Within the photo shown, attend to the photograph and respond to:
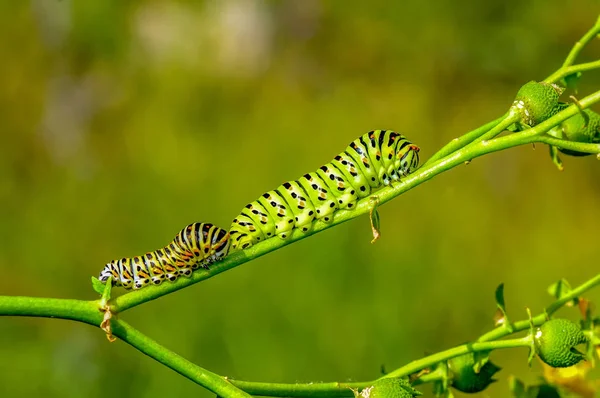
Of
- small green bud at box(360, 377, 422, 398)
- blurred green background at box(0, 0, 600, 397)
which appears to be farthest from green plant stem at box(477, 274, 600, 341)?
blurred green background at box(0, 0, 600, 397)

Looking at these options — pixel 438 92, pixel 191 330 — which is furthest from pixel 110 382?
pixel 438 92

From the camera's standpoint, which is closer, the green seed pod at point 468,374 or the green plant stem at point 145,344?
the green plant stem at point 145,344

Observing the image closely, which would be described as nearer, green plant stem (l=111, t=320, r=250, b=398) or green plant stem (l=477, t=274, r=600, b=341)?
green plant stem (l=111, t=320, r=250, b=398)

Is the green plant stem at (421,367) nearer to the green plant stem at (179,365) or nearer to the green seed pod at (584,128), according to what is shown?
the green plant stem at (179,365)

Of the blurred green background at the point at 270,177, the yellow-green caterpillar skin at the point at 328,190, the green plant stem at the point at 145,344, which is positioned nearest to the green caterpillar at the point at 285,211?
the yellow-green caterpillar skin at the point at 328,190

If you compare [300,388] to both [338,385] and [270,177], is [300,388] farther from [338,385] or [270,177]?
[270,177]

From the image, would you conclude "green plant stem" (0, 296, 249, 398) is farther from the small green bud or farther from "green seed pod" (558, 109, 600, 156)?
"green seed pod" (558, 109, 600, 156)

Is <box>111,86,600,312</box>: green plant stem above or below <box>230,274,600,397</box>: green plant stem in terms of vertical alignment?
above
